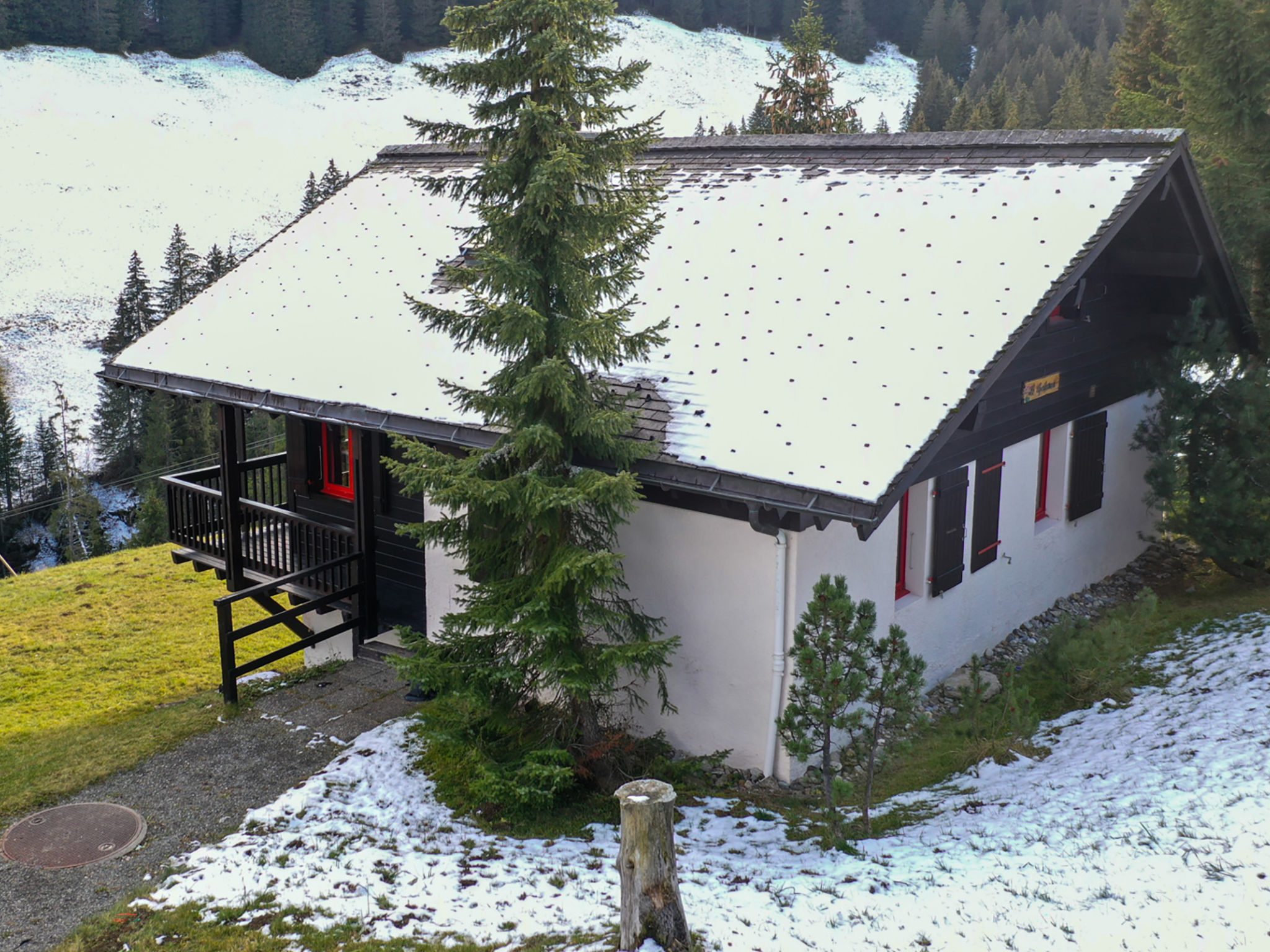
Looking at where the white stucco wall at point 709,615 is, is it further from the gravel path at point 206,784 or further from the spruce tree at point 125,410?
the spruce tree at point 125,410

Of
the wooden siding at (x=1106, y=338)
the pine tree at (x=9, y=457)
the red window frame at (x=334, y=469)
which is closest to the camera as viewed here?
the wooden siding at (x=1106, y=338)

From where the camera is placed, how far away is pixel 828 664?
6.97m

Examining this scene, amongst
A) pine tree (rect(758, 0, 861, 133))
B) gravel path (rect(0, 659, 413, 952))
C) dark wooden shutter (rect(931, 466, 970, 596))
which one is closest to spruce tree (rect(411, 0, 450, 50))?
pine tree (rect(758, 0, 861, 133))

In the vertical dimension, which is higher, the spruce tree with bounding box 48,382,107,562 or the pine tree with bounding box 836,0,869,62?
the pine tree with bounding box 836,0,869,62

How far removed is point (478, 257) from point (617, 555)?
7.65ft

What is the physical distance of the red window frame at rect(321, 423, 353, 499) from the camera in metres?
12.6

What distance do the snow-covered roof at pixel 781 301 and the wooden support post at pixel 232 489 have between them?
0.58 meters

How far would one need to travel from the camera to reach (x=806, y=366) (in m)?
8.70

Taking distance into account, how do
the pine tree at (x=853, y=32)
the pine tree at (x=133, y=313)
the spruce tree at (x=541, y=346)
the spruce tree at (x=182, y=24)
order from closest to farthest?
the spruce tree at (x=541, y=346)
the pine tree at (x=133, y=313)
the spruce tree at (x=182, y=24)
the pine tree at (x=853, y=32)

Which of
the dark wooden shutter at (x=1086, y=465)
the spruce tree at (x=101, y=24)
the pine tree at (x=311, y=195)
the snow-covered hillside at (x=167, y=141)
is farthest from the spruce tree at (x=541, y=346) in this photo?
the spruce tree at (x=101, y=24)

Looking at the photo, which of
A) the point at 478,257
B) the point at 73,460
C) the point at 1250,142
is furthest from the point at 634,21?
the point at 478,257

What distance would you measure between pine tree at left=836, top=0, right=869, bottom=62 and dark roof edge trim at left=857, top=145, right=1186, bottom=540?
104369 millimetres

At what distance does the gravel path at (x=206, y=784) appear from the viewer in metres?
7.14

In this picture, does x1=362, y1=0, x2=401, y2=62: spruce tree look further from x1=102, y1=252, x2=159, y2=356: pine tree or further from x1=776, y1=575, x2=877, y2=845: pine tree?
x1=776, y1=575, x2=877, y2=845: pine tree
